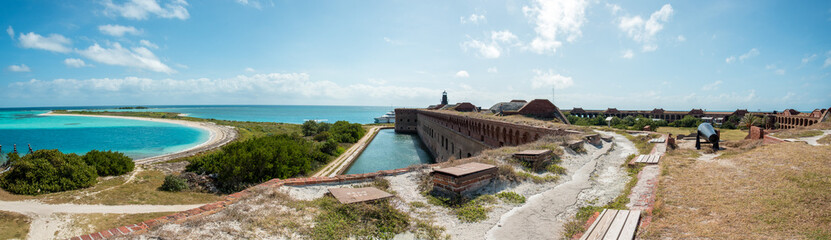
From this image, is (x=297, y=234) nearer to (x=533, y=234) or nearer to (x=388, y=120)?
(x=533, y=234)

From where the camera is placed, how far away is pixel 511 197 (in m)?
6.15

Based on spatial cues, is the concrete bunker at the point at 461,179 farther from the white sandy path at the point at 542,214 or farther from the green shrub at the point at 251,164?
the green shrub at the point at 251,164

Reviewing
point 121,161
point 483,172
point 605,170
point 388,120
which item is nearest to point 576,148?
point 605,170

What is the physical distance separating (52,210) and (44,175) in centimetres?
406

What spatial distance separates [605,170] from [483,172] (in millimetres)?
4427

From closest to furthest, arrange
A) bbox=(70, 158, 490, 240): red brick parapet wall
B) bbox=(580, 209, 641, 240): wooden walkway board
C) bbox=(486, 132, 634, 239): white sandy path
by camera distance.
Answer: bbox=(70, 158, 490, 240): red brick parapet wall
bbox=(580, 209, 641, 240): wooden walkway board
bbox=(486, 132, 634, 239): white sandy path

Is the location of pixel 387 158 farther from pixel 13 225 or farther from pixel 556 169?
pixel 556 169

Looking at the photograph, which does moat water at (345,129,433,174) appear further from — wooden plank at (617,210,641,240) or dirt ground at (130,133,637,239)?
wooden plank at (617,210,641,240)

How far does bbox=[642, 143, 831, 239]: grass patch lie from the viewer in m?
3.95

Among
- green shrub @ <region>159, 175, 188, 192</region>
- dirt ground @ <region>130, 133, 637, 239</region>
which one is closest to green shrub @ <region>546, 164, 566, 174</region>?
dirt ground @ <region>130, 133, 637, 239</region>

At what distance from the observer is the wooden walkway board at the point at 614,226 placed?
155 inches

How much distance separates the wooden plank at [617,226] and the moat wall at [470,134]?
412 centimetres

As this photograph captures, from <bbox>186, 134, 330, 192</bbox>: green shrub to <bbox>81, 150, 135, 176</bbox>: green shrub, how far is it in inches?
144

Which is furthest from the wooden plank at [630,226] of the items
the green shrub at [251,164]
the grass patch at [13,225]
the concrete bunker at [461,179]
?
the green shrub at [251,164]
